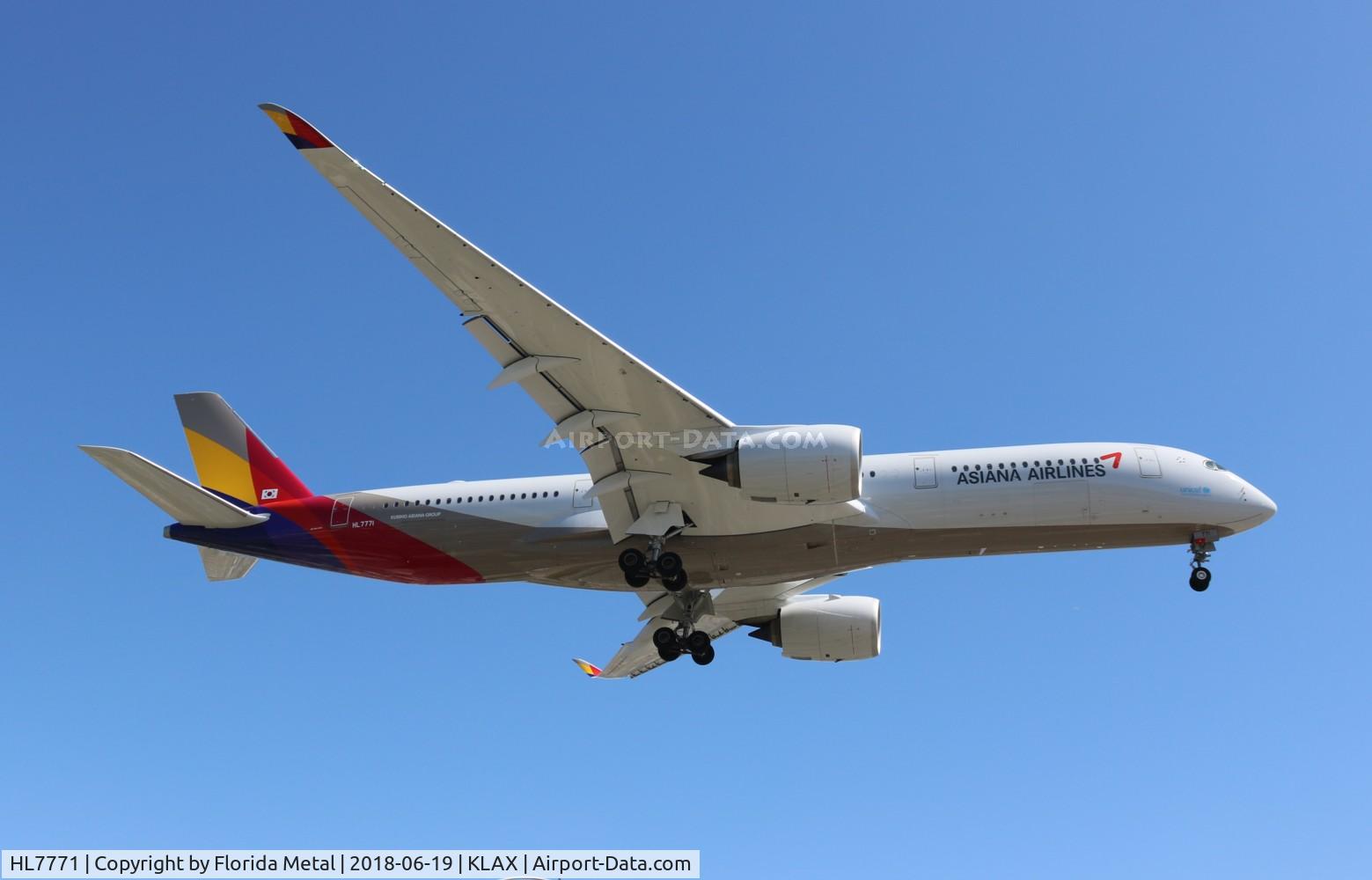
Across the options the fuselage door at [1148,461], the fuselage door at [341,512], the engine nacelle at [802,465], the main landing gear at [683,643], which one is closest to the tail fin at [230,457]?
the fuselage door at [341,512]

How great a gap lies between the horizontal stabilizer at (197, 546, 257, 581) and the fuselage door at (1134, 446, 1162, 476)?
20995mm

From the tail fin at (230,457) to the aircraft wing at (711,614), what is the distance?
939cm

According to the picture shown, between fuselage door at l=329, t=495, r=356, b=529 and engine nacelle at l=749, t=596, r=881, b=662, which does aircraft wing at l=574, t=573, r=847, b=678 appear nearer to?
engine nacelle at l=749, t=596, r=881, b=662

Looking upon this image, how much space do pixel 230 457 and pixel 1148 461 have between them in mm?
22197

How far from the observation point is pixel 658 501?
2866 cm

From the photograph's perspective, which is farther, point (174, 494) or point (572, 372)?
point (174, 494)

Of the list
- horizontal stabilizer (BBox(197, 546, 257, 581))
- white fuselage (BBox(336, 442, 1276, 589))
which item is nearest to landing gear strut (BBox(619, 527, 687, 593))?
white fuselage (BBox(336, 442, 1276, 589))

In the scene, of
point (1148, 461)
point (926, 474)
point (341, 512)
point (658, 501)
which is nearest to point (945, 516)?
point (926, 474)

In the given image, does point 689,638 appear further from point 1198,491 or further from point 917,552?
point 1198,491

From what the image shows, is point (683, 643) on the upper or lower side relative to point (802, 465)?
lower

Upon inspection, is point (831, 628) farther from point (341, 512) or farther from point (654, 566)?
point (341, 512)

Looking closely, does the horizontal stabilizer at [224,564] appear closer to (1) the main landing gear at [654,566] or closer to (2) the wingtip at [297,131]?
(1) the main landing gear at [654,566]

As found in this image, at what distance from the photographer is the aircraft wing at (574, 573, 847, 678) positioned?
110ft

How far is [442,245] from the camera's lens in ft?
75.6
